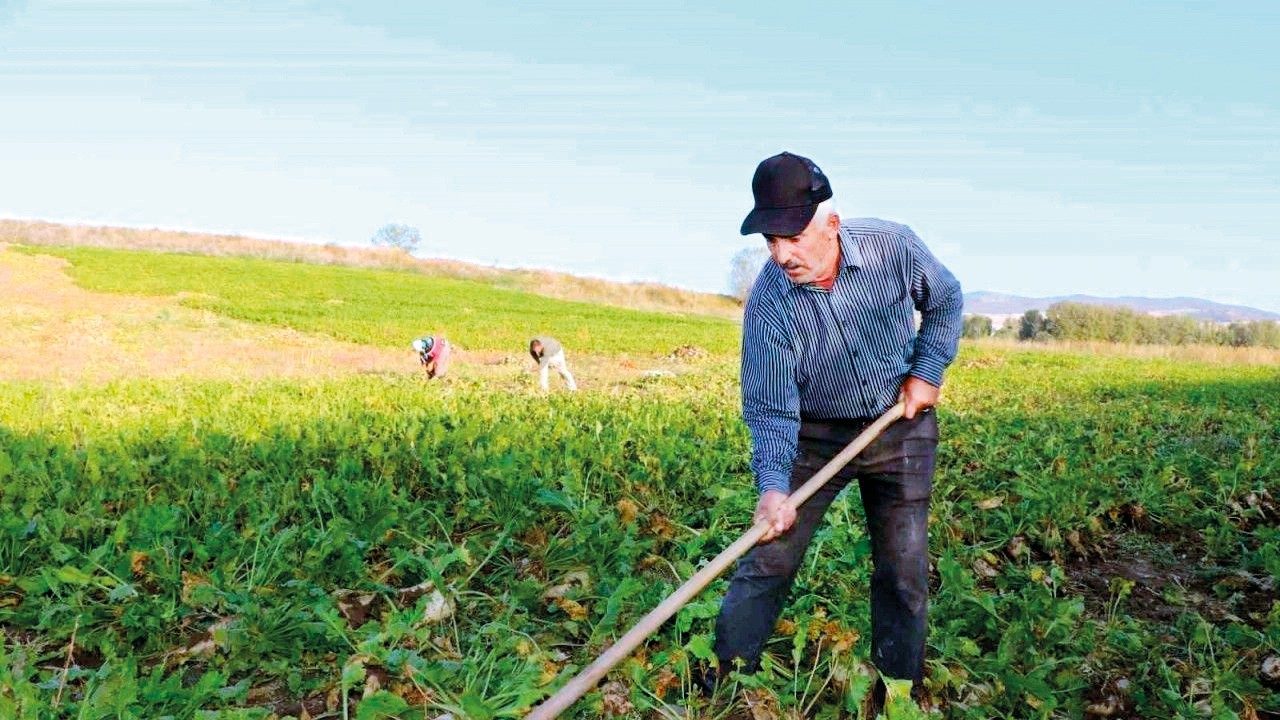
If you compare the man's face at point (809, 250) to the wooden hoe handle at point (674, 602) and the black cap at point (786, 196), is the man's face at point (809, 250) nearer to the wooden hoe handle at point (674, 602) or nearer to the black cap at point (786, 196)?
the black cap at point (786, 196)

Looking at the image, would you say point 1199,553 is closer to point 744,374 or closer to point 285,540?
point 744,374

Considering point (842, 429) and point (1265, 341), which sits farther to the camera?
point (1265, 341)

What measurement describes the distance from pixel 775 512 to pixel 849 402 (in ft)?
1.60

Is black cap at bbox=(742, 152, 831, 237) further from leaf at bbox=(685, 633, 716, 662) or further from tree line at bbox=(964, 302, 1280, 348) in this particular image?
tree line at bbox=(964, 302, 1280, 348)

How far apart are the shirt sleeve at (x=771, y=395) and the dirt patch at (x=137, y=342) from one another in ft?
35.0

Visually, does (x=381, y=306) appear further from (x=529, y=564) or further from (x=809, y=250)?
(x=809, y=250)

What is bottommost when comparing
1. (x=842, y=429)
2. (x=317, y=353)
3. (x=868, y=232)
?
(x=317, y=353)

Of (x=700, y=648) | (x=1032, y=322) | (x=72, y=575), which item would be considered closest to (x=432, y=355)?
(x=72, y=575)

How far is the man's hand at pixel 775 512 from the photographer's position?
2.96m

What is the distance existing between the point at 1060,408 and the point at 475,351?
47.3 feet

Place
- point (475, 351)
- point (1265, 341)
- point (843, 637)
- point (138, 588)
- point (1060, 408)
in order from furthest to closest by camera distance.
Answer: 1. point (1265, 341)
2. point (475, 351)
3. point (1060, 408)
4. point (138, 588)
5. point (843, 637)

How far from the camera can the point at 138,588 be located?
4.21 meters

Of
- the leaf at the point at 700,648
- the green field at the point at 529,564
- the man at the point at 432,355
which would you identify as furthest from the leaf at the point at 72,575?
the man at the point at 432,355

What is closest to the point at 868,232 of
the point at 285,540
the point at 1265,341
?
the point at 285,540
